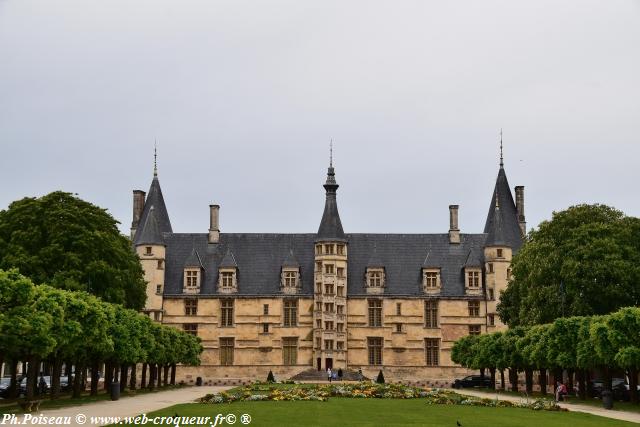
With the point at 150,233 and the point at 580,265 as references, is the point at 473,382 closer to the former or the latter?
the point at 580,265

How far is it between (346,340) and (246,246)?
11.9 meters

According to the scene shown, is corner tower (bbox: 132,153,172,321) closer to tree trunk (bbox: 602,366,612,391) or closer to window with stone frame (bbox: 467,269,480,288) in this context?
window with stone frame (bbox: 467,269,480,288)

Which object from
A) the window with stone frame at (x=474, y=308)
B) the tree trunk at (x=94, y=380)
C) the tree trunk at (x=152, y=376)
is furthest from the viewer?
the window with stone frame at (x=474, y=308)

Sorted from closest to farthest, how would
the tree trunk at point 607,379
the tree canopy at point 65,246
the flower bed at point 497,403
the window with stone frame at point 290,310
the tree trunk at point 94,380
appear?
the flower bed at point 497,403
the tree trunk at point 607,379
the tree trunk at point 94,380
the tree canopy at point 65,246
the window with stone frame at point 290,310

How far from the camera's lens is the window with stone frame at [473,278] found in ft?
242

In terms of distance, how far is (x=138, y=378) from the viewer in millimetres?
73500

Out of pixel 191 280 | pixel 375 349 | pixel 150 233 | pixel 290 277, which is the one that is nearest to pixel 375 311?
pixel 375 349

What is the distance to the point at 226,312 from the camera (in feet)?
245

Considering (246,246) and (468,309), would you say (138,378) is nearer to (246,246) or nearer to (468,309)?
(246,246)

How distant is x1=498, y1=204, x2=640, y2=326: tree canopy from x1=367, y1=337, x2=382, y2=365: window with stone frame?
1650cm

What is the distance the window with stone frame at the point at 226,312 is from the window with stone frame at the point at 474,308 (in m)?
19.1

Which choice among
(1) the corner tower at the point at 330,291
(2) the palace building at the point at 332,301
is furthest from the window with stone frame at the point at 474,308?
(1) the corner tower at the point at 330,291

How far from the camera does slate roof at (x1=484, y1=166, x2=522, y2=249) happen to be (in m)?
73.3

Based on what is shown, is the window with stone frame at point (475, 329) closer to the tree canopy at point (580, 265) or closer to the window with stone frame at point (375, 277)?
the window with stone frame at point (375, 277)
